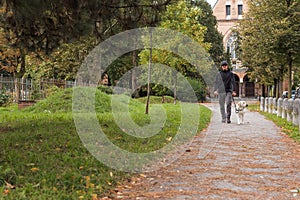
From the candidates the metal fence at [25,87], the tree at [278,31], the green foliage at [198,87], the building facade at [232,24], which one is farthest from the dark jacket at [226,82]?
the building facade at [232,24]

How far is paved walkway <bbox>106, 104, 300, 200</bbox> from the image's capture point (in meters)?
5.04

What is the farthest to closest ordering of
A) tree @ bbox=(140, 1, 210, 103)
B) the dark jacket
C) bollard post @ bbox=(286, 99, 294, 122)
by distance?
tree @ bbox=(140, 1, 210, 103) < bollard post @ bbox=(286, 99, 294, 122) < the dark jacket

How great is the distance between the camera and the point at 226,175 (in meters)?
6.06

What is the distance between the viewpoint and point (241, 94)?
2475 inches

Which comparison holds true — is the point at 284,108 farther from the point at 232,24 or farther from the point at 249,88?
the point at 232,24

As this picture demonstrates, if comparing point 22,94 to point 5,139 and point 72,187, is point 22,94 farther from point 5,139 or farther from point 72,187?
point 72,187

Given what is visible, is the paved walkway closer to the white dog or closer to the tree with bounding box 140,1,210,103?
the white dog

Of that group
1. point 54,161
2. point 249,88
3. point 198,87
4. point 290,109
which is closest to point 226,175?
point 54,161

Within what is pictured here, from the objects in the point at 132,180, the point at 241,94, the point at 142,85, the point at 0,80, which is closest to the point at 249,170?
the point at 132,180

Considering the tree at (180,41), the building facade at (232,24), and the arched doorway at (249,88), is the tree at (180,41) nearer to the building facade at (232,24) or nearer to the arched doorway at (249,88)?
the building facade at (232,24)

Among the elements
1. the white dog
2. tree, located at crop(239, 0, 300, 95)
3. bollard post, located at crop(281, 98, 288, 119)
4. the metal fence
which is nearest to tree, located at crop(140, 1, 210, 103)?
tree, located at crop(239, 0, 300, 95)

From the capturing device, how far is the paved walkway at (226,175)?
16.5 ft

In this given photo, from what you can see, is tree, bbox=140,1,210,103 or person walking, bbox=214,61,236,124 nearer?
person walking, bbox=214,61,236,124

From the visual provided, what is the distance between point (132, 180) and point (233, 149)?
3.45 m
